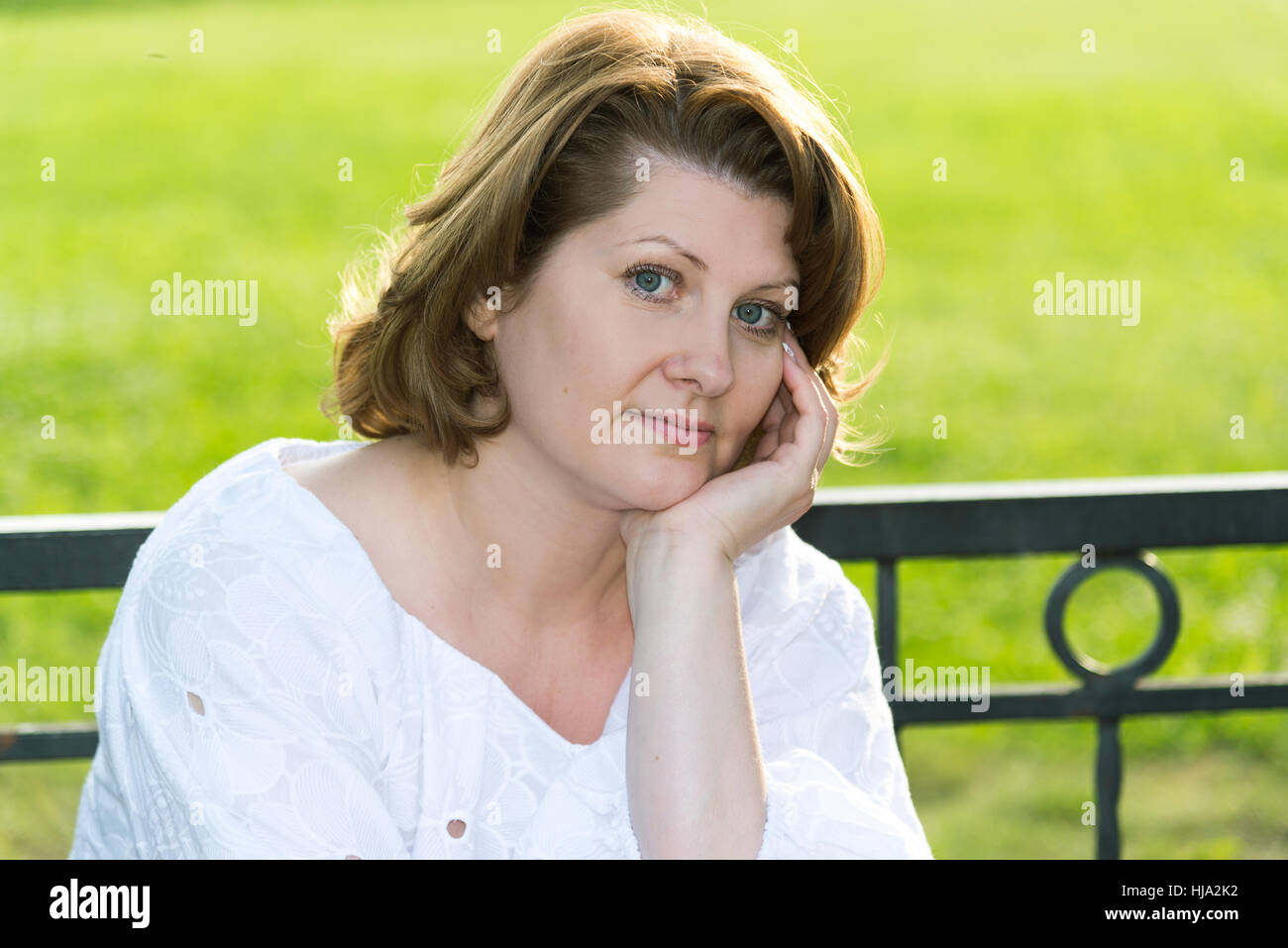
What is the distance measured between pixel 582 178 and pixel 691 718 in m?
0.81

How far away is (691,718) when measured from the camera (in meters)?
2.12

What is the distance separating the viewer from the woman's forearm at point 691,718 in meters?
2.10

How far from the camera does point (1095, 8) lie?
41.1 ft

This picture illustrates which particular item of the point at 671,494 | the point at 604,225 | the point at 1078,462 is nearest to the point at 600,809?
the point at 671,494

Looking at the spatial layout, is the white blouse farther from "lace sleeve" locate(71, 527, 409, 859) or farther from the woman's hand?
the woman's hand

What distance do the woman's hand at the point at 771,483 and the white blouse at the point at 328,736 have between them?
314 mm

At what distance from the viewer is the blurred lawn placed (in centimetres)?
526

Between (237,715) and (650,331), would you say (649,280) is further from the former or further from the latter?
(237,715)

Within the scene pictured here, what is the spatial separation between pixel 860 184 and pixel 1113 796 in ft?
4.11

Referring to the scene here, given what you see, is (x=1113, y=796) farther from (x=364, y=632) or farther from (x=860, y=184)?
(x=364, y=632)

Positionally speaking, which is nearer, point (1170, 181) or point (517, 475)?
point (517, 475)
